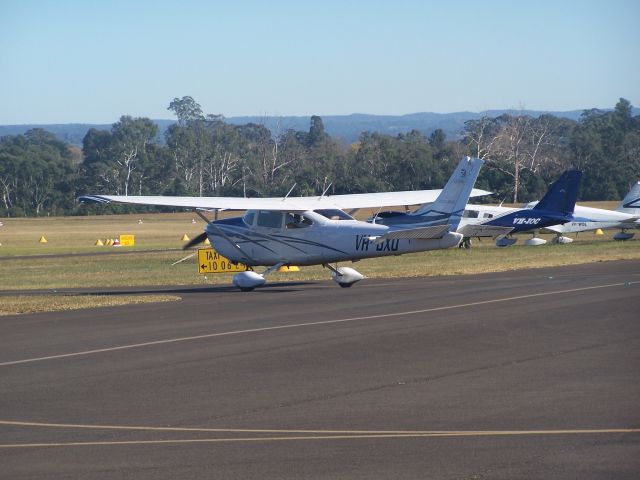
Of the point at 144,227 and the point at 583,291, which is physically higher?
the point at 583,291

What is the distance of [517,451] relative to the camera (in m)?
8.50

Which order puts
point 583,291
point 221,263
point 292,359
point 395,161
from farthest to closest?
point 395,161, point 221,263, point 583,291, point 292,359

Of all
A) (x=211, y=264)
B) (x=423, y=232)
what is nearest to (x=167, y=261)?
(x=211, y=264)

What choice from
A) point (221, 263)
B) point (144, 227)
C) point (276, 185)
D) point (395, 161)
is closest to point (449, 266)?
point (221, 263)

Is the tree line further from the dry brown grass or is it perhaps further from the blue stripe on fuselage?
the dry brown grass

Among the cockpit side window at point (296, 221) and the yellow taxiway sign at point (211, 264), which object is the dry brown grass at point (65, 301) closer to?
the cockpit side window at point (296, 221)

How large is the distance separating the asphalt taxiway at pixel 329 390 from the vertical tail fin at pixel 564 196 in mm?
22115

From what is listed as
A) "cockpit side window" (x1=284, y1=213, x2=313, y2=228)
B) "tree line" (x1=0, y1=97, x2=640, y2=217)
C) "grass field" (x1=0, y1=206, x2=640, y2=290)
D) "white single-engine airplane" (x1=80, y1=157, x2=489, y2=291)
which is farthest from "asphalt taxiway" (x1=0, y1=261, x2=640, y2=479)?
"tree line" (x1=0, y1=97, x2=640, y2=217)

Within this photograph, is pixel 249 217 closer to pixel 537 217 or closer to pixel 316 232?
pixel 316 232

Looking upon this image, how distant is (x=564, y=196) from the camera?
42.8 meters

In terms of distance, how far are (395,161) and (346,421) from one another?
85123 mm

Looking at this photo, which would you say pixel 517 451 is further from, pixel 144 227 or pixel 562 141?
pixel 562 141

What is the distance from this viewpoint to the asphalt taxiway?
27.6ft

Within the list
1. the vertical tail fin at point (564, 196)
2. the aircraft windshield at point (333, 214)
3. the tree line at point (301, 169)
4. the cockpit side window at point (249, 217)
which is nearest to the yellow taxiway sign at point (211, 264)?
the cockpit side window at point (249, 217)
